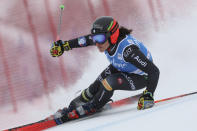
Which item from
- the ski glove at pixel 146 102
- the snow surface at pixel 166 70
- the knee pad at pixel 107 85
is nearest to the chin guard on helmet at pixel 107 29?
the knee pad at pixel 107 85

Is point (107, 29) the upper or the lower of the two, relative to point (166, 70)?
upper

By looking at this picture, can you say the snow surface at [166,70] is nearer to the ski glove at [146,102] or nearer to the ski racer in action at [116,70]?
the ski racer in action at [116,70]

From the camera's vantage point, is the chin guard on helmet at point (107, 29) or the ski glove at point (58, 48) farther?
the ski glove at point (58, 48)

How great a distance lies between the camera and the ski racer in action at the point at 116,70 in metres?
2.04

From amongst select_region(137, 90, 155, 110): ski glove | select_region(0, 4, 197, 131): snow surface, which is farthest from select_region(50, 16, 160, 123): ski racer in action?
select_region(0, 4, 197, 131): snow surface

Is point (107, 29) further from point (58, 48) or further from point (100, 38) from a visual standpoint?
point (58, 48)

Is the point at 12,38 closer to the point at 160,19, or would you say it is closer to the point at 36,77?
the point at 36,77

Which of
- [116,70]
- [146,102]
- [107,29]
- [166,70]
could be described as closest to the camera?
[146,102]

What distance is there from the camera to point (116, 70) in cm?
254

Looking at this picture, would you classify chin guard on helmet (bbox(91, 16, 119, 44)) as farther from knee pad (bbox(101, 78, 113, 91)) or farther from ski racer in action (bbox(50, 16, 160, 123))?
knee pad (bbox(101, 78, 113, 91))

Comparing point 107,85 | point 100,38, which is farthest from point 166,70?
point 100,38

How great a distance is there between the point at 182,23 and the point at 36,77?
2263 millimetres

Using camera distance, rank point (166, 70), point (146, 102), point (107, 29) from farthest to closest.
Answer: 1. point (166, 70)
2. point (107, 29)
3. point (146, 102)

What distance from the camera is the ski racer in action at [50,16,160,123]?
6.68ft
